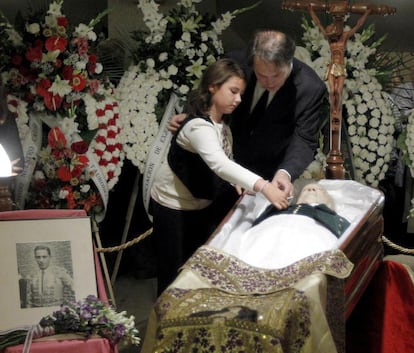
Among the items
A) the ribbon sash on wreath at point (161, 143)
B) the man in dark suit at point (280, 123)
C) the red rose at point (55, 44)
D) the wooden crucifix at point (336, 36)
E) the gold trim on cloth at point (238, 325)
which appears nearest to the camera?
the gold trim on cloth at point (238, 325)

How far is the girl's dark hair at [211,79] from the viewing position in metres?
3.18

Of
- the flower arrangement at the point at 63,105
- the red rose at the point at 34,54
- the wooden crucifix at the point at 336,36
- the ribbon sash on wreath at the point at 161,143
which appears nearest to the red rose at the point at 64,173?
the flower arrangement at the point at 63,105

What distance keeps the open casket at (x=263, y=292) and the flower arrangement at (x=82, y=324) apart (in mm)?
198

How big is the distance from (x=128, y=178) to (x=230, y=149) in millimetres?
1784

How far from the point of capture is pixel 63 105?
4055 mm

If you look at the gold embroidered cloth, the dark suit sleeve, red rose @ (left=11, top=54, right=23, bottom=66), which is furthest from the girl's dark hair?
red rose @ (left=11, top=54, right=23, bottom=66)

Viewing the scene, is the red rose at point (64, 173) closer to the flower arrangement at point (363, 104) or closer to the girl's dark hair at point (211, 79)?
the girl's dark hair at point (211, 79)

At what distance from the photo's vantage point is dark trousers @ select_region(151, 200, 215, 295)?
3.36 meters

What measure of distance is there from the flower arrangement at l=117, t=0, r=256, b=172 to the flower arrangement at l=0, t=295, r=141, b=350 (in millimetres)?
1623

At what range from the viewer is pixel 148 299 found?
466 cm

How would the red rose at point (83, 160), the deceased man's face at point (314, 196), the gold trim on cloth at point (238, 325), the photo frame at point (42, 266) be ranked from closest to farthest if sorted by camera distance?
the gold trim on cloth at point (238, 325) → the photo frame at point (42, 266) → the deceased man's face at point (314, 196) → the red rose at point (83, 160)

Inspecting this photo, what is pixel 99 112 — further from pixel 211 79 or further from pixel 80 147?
pixel 211 79

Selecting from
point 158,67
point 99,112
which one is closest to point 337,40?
point 158,67

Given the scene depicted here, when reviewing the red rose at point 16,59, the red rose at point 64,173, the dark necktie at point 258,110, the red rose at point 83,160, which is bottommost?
the red rose at point 64,173
